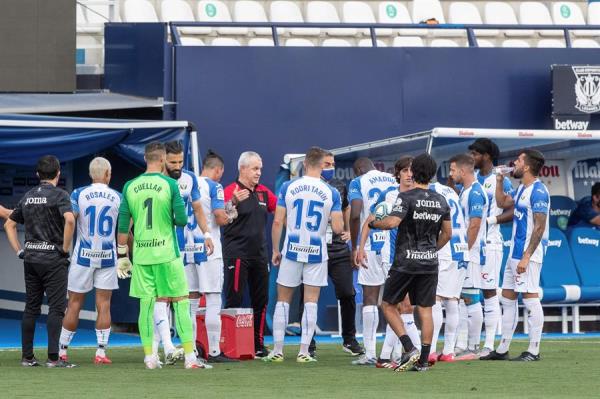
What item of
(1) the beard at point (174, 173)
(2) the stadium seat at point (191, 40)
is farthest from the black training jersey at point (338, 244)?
(2) the stadium seat at point (191, 40)

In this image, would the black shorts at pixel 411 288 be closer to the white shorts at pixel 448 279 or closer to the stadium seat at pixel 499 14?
the white shorts at pixel 448 279

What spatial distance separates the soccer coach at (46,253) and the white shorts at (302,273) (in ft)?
6.49

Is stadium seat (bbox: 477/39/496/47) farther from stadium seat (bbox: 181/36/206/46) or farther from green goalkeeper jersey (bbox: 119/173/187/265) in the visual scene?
green goalkeeper jersey (bbox: 119/173/187/265)

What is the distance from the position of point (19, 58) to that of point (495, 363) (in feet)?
25.0

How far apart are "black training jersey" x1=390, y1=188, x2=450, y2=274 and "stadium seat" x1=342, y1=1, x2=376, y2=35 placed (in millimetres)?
10453

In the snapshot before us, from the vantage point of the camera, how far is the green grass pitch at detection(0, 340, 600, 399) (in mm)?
9211

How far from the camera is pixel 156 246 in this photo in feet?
35.9

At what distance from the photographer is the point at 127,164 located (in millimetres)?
16422

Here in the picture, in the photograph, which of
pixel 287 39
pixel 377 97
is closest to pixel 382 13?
pixel 287 39

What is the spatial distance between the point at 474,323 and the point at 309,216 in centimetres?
209

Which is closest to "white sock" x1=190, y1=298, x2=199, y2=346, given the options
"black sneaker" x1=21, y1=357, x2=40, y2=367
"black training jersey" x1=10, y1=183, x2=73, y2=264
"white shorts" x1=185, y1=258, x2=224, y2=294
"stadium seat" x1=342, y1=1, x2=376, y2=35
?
"white shorts" x1=185, y1=258, x2=224, y2=294

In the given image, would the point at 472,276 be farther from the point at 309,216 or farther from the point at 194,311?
the point at 194,311

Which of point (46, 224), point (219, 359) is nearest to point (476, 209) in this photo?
point (219, 359)

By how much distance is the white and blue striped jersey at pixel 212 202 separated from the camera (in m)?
12.1
